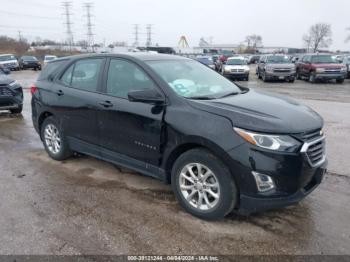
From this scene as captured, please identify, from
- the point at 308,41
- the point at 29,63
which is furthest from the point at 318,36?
the point at 29,63

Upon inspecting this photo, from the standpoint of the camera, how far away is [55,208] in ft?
13.0

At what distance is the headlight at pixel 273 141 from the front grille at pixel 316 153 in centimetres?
21

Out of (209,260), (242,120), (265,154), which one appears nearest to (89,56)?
(242,120)

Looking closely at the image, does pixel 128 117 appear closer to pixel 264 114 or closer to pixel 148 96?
pixel 148 96

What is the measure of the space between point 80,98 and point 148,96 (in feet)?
4.90

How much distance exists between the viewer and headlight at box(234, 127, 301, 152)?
3211 mm

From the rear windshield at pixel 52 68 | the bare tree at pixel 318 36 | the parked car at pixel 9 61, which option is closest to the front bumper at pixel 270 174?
the rear windshield at pixel 52 68

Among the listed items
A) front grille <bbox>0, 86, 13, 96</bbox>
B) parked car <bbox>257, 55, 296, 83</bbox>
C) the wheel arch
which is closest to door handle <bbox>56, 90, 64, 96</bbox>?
the wheel arch

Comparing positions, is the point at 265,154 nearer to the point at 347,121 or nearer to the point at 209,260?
the point at 209,260

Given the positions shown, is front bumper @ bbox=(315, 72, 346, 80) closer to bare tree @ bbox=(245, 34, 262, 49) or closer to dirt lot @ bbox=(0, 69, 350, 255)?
dirt lot @ bbox=(0, 69, 350, 255)

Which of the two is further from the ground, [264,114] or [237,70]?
[264,114]

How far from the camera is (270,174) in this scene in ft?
10.5

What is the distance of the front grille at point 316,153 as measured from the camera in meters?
3.37

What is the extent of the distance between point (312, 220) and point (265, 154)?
1.10 meters
